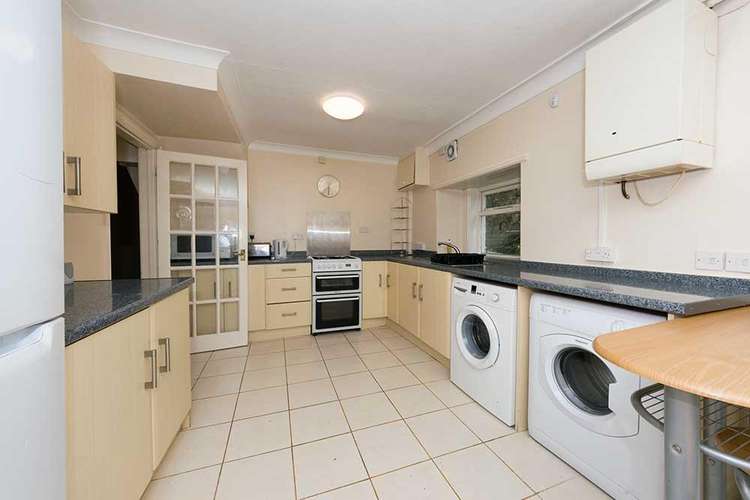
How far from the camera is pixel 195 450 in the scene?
147 cm

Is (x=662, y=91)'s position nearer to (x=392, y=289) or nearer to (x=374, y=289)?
(x=392, y=289)

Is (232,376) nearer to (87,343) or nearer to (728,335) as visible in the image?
(87,343)

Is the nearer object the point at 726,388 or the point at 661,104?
the point at 726,388

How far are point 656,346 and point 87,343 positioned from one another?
1.56 meters

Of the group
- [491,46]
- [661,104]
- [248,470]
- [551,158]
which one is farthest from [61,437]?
[551,158]

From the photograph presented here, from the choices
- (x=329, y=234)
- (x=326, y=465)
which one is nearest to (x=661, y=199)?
(x=326, y=465)

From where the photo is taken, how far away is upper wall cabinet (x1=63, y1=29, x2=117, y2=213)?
1.18m

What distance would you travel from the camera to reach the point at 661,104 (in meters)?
1.26

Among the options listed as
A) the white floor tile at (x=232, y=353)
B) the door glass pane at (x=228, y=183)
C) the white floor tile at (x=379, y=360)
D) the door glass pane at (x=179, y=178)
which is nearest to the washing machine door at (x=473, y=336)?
the white floor tile at (x=379, y=360)

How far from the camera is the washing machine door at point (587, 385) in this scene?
1147 millimetres

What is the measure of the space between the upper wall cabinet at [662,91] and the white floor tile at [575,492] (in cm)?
144

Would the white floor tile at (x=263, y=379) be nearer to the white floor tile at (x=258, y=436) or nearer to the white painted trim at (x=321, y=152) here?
the white floor tile at (x=258, y=436)

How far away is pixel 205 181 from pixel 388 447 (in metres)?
2.74

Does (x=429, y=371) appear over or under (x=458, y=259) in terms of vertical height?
under
